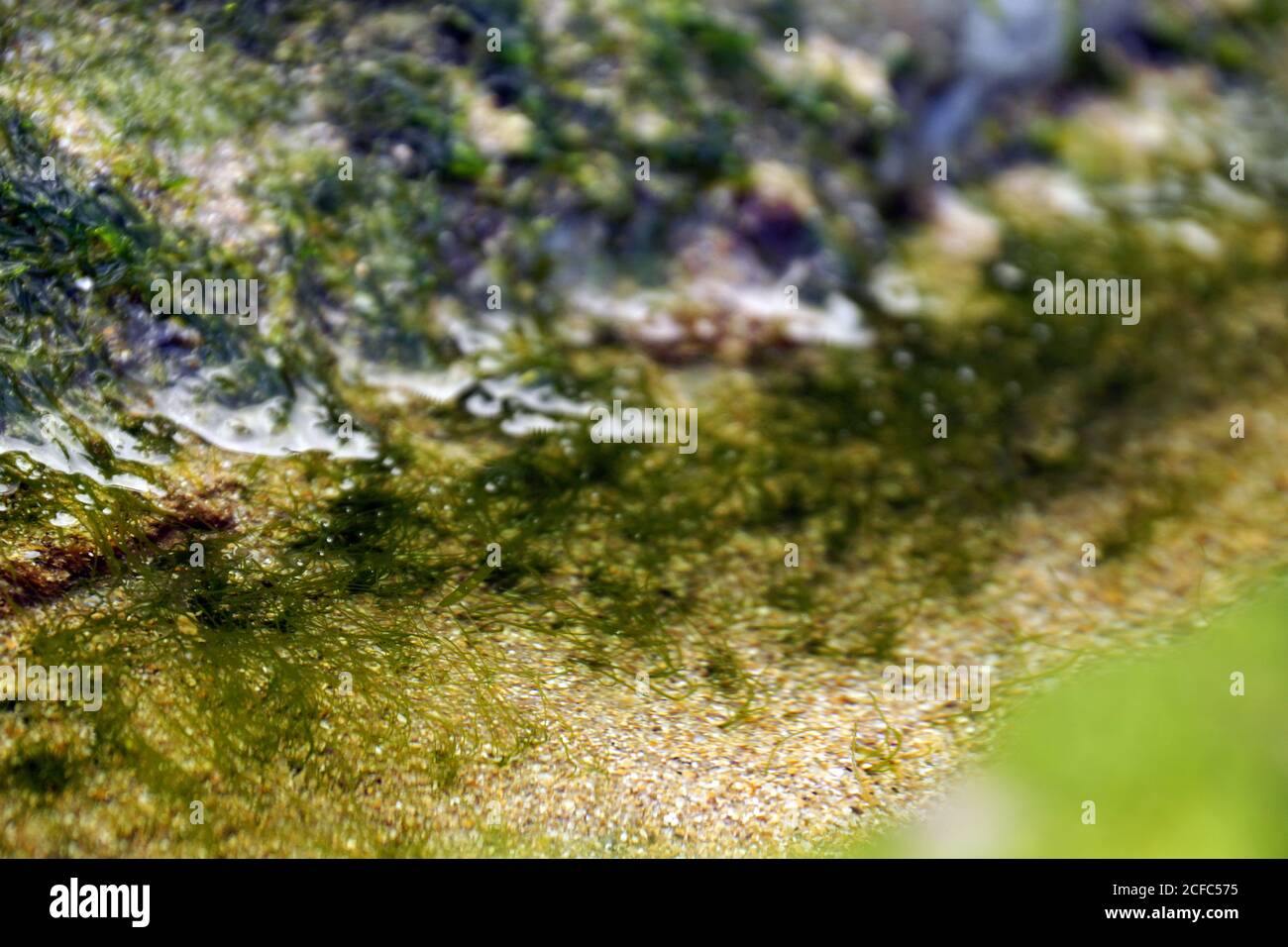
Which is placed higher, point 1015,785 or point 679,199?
point 679,199

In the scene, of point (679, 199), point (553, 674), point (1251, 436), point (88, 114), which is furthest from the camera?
point (679, 199)

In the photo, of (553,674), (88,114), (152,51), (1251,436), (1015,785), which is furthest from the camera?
(1251,436)

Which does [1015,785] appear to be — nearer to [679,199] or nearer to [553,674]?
[553,674]

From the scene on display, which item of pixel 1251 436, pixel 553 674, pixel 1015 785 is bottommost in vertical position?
pixel 1015 785

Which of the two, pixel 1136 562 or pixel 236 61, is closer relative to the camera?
pixel 1136 562

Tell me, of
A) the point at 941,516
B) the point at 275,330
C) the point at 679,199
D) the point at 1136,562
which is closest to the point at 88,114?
the point at 275,330

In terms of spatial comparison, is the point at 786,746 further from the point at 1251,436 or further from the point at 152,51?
the point at 152,51

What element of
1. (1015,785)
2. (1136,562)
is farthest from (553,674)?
(1136,562)

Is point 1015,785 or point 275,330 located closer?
point 1015,785

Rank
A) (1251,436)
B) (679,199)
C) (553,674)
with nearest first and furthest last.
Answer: (553,674)
(1251,436)
(679,199)
